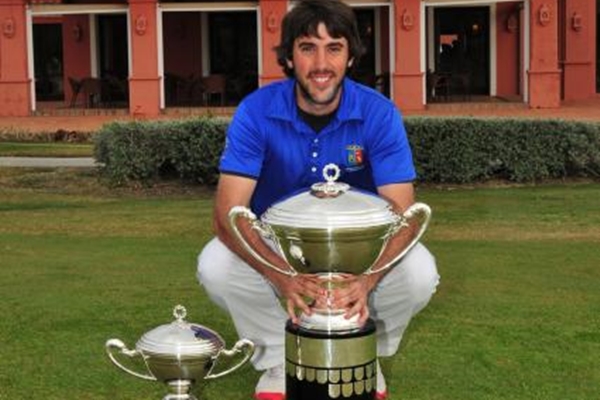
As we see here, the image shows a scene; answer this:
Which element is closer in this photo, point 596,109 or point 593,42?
point 596,109

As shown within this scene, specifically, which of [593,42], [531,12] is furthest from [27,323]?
[593,42]

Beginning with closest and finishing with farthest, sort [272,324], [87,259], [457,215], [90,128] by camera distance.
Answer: [272,324] < [87,259] < [457,215] < [90,128]

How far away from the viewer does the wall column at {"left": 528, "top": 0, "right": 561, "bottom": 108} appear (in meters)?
22.8

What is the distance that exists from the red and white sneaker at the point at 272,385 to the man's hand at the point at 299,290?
0.87 m

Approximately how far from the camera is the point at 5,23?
23.5 m

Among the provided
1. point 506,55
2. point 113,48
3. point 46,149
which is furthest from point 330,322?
point 113,48

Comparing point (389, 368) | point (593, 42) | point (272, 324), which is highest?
point (593, 42)

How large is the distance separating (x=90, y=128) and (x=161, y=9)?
4241 mm

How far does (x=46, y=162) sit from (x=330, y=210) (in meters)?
12.8

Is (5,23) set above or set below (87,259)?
above

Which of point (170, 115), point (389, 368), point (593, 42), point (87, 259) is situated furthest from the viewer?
point (593, 42)

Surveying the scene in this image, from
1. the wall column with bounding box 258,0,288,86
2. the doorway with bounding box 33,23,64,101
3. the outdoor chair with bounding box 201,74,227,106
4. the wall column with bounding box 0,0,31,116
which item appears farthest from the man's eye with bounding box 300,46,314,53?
the doorway with bounding box 33,23,64,101

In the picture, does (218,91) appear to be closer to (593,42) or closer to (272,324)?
(593,42)

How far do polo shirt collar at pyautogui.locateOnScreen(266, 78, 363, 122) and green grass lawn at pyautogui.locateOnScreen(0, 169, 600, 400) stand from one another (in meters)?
1.19
